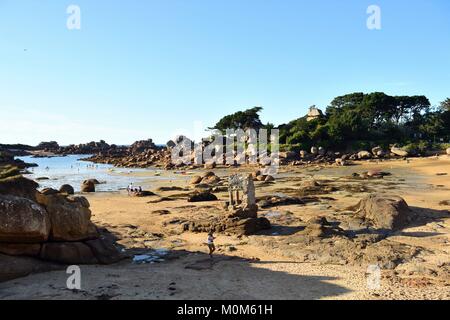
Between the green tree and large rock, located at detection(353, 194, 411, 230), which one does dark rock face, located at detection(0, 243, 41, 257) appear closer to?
large rock, located at detection(353, 194, 411, 230)

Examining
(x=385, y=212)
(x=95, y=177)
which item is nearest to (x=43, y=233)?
(x=385, y=212)

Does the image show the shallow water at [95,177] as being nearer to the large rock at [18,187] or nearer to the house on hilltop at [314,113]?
the large rock at [18,187]

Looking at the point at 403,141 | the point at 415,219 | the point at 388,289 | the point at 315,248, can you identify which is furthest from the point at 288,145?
the point at 388,289

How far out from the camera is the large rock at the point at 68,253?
16.9 metres

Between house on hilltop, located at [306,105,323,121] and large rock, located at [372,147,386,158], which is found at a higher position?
house on hilltop, located at [306,105,323,121]

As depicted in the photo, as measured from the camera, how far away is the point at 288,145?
283 ft

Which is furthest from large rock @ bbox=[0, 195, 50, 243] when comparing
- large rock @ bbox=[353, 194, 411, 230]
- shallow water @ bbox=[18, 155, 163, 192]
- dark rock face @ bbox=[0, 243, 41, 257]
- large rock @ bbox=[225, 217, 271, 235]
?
shallow water @ bbox=[18, 155, 163, 192]

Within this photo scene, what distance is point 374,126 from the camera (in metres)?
95.2

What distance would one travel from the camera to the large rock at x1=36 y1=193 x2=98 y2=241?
57.3 ft

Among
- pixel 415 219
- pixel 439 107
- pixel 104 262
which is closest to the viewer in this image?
pixel 104 262

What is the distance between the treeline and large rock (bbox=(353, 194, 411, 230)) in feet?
187

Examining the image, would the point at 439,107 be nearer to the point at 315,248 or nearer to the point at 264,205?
the point at 264,205

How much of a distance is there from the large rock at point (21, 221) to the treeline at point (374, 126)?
72085mm

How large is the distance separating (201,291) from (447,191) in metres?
33.0
